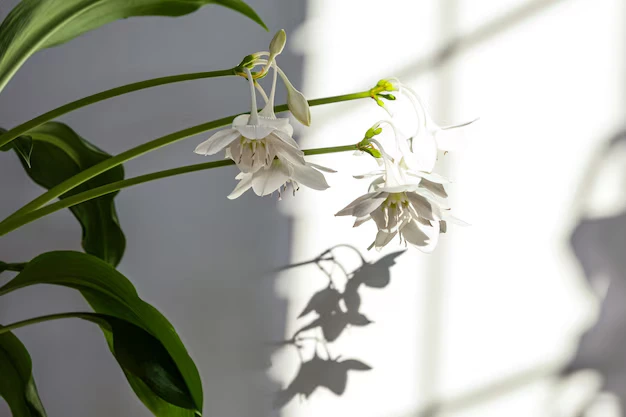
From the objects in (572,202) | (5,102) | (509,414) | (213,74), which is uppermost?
(5,102)

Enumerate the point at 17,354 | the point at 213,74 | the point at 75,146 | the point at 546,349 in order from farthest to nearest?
1. the point at 546,349
2. the point at 75,146
3. the point at 17,354
4. the point at 213,74

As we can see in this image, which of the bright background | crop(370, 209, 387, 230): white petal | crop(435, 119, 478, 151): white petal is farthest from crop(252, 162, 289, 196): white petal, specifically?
the bright background

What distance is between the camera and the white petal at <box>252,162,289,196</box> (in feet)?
1.98

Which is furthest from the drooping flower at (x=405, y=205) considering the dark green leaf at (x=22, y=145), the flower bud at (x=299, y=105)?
the dark green leaf at (x=22, y=145)

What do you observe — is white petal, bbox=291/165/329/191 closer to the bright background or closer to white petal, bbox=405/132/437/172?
white petal, bbox=405/132/437/172

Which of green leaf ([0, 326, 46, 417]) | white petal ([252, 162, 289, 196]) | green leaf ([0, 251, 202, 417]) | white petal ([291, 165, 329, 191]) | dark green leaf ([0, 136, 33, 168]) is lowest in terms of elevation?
green leaf ([0, 326, 46, 417])

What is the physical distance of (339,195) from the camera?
1094 mm

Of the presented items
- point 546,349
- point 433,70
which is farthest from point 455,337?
point 433,70

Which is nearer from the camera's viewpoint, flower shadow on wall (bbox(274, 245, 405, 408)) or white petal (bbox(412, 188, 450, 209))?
white petal (bbox(412, 188, 450, 209))

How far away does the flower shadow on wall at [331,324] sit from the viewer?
1.09 meters

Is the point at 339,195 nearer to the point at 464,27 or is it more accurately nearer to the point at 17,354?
the point at 464,27

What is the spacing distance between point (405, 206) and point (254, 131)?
189 millimetres

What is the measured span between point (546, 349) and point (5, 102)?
1162mm

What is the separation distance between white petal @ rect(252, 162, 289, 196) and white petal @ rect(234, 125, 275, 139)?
7cm
